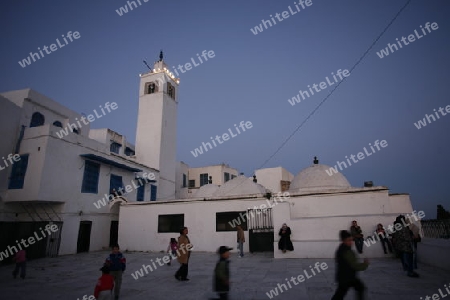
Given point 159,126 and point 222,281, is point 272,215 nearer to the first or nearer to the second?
point 222,281

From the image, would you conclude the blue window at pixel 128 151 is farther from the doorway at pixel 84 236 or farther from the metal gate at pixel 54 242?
the metal gate at pixel 54 242

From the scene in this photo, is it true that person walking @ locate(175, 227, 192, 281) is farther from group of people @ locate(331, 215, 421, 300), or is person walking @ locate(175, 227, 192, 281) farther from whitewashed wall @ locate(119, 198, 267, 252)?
whitewashed wall @ locate(119, 198, 267, 252)

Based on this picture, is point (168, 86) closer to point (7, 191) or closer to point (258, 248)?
point (7, 191)

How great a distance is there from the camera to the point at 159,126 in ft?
90.8

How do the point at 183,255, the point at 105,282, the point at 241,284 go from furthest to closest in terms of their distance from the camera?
the point at 183,255
the point at 241,284
the point at 105,282

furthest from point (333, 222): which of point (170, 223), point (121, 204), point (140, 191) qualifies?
point (140, 191)

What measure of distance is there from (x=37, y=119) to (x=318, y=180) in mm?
21795

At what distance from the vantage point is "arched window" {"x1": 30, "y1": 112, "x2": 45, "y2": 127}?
1859 centimetres

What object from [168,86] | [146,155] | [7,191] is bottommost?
[7,191]

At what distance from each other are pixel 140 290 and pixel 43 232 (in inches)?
464

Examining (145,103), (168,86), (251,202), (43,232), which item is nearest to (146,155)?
(145,103)

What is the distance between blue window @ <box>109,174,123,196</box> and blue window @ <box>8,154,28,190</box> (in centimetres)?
598

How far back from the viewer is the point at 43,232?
15117 mm

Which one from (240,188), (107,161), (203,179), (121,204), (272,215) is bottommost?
(272,215)
